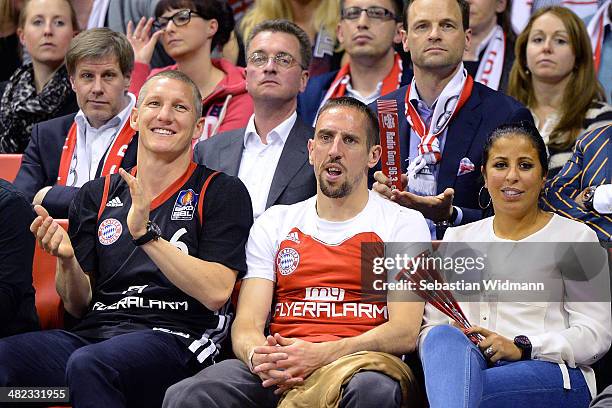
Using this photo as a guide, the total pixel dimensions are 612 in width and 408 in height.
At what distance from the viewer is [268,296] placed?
12.1ft

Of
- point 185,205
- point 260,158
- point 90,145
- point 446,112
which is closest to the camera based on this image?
point 185,205

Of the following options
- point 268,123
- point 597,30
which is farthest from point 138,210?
point 597,30

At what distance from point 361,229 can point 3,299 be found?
4.09ft

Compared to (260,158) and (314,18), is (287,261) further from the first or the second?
(314,18)

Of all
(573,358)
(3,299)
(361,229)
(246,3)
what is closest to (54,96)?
(246,3)

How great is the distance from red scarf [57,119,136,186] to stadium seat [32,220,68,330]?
0.49m

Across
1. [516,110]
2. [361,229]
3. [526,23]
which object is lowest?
[361,229]

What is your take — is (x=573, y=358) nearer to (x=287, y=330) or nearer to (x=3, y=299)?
(x=287, y=330)

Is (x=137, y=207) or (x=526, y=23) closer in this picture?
(x=137, y=207)

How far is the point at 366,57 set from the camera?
5152mm

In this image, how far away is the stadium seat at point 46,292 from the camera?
13.3 feet

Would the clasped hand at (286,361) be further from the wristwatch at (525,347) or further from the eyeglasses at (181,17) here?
the eyeglasses at (181,17)

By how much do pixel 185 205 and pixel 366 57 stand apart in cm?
→ 166

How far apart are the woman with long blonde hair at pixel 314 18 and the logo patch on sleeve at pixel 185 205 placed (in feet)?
→ 6.30
